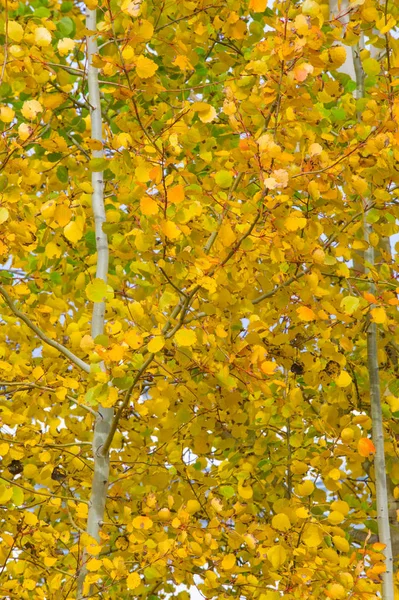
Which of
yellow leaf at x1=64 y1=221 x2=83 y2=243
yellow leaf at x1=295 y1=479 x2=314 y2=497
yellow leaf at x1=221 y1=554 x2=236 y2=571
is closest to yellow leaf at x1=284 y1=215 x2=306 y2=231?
yellow leaf at x1=64 y1=221 x2=83 y2=243

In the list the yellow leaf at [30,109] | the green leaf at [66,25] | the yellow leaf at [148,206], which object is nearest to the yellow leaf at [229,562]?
the yellow leaf at [148,206]

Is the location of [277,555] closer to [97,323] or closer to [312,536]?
[312,536]

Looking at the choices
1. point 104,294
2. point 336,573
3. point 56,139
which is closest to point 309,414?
point 336,573

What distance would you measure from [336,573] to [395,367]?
4.41 feet

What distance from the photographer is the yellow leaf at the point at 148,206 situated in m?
1.62

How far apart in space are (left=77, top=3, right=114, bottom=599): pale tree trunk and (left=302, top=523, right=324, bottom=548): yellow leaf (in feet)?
Answer: 2.24

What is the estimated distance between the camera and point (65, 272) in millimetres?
2842

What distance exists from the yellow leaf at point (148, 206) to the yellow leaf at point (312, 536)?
1134 mm

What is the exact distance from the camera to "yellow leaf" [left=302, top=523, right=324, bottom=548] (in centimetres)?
206

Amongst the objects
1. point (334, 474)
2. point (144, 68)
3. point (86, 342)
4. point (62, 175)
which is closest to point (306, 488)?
point (334, 474)

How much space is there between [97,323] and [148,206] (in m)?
0.90

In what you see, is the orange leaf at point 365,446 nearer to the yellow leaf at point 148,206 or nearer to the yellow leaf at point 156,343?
the yellow leaf at point 156,343

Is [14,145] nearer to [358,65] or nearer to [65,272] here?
[65,272]

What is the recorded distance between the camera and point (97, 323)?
2436mm
